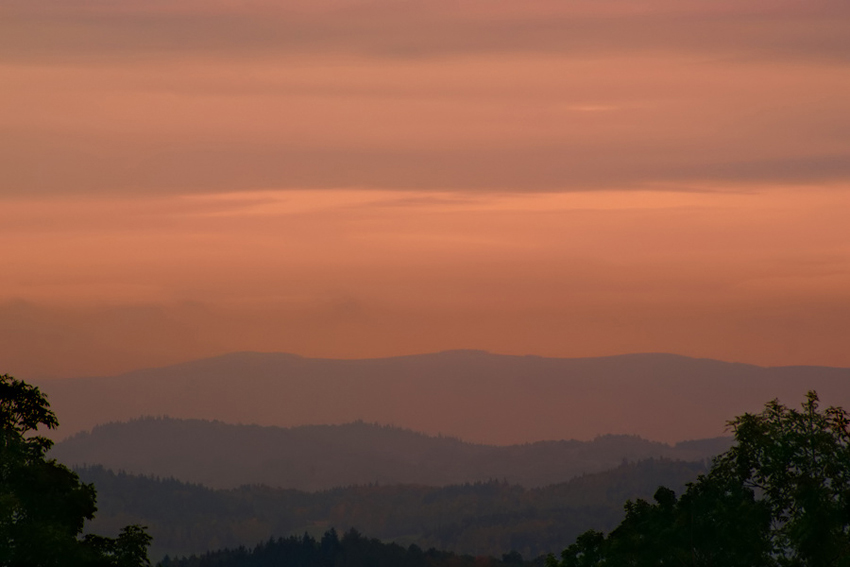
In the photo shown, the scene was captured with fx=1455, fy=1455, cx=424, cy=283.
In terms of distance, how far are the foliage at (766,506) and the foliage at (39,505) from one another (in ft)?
108

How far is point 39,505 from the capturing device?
67.6m

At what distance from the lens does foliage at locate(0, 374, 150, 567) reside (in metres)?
63.7

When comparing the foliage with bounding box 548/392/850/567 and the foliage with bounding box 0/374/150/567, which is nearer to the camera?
the foliage with bounding box 0/374/150/567

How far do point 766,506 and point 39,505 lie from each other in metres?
40.1

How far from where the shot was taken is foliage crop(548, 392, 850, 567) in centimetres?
7156

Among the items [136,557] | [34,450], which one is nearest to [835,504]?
[136,557]

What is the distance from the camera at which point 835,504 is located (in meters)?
71.6

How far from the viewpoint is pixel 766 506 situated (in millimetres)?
82312

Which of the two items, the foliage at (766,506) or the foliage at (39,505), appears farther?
the foliage at (766,506)

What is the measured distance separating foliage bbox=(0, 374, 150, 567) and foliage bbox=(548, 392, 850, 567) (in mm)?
32882

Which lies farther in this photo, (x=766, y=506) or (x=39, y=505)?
(x=766, y=506)

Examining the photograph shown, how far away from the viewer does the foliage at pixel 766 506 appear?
7156 centimetres

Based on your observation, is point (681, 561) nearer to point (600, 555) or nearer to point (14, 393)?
point (600, 555)

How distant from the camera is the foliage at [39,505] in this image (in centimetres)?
6366
